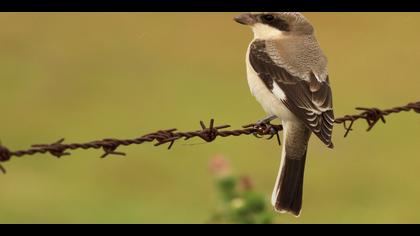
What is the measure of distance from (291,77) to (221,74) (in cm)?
1373

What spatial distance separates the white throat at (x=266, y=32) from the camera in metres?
9.05

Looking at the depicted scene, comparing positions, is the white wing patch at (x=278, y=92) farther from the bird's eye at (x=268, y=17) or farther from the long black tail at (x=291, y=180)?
the bird's eye at (x=268, y=17)

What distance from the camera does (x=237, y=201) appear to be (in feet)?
31.8

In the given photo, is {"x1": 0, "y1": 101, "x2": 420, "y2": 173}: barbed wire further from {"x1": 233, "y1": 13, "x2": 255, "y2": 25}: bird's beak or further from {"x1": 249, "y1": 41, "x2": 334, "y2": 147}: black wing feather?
{"x1": 233, "y1": 13, "x2": 255, "y2": 25}: bird's beak

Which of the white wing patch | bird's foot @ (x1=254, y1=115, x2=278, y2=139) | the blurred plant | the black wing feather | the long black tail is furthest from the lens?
the blurred plant

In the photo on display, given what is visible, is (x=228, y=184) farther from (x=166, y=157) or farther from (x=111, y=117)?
(x=111, y=117)

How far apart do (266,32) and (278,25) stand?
0.10 meters

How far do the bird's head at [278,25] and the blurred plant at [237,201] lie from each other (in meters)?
1.11

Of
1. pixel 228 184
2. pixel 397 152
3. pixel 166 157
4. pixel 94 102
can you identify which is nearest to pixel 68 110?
pixel 94 102

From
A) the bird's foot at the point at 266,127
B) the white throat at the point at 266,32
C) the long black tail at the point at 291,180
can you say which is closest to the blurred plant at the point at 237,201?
the long black tail at the point at 291,180

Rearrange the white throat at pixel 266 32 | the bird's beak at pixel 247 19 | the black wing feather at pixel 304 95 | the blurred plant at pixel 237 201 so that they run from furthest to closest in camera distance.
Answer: the blurred plant at pixel 237 201 < the bird's beak at pixel 247 19 < the white throat at pixel 266 32 < the black wing feather at pixel 304 95

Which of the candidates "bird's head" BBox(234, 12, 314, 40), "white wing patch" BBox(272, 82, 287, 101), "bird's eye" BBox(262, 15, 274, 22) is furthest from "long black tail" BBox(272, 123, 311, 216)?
"bird's eye" BBox(262, 15, 274, 22)

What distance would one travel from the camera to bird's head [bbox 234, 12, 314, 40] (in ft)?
29.8

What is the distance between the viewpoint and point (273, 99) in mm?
8578
